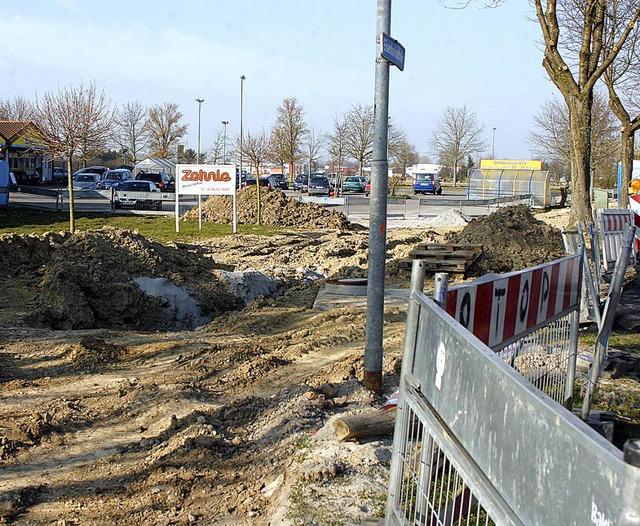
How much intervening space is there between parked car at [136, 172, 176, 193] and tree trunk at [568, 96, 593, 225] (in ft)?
110

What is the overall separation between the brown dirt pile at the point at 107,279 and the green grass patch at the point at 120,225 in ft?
30.8

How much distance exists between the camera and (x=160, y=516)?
4.42 meters

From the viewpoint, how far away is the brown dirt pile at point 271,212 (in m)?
30.3

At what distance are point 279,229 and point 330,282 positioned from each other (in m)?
15.8

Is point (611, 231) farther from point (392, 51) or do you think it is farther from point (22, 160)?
point (22, 160)

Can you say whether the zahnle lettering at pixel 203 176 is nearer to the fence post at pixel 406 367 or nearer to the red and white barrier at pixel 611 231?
the red and white barrier at pixel 611 231

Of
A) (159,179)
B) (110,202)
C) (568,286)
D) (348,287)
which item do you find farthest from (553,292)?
(159,179)

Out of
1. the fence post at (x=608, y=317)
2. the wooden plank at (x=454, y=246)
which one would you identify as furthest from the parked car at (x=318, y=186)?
the fence post at (x=608, y=317)

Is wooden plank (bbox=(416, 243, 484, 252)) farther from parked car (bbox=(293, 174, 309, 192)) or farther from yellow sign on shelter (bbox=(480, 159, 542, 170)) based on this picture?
parked car (bbox=(293, 174, 309, 192))

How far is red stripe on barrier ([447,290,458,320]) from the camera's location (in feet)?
10.8

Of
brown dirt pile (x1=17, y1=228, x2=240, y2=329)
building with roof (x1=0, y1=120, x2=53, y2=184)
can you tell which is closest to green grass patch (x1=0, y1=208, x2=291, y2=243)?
brown dirt pile (x1=17, y1=228, x2=240, y2=329)

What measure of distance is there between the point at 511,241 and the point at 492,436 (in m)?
14.0

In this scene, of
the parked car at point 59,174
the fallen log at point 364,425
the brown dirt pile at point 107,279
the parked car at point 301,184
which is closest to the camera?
the fallen log at point 364,425

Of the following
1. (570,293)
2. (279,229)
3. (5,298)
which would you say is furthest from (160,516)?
(279,229)
